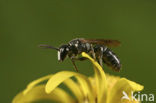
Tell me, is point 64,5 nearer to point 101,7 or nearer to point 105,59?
point 101,7

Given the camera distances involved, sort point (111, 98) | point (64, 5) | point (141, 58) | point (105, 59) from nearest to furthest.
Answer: point (111, 98), point (105, 59), point (141, 58), point (64, 5)

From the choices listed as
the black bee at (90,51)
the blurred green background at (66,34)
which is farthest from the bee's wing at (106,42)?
the blurred green background at (66,34)

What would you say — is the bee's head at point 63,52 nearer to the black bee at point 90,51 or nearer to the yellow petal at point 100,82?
the black bee at point 90,51

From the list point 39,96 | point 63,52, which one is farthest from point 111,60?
point 39,96

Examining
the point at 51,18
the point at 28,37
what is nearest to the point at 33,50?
the point at 28,37

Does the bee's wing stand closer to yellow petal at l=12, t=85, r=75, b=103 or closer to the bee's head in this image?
the bee's head
